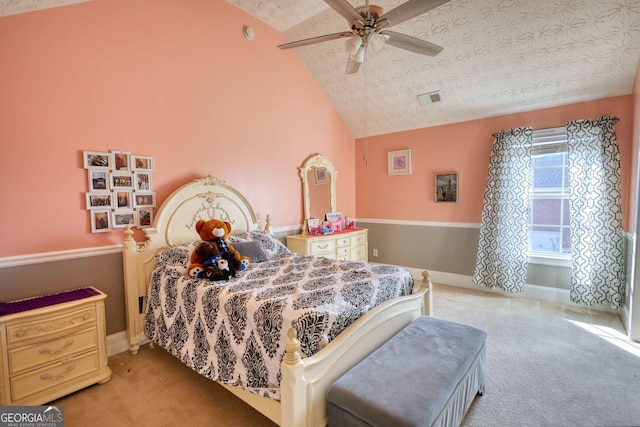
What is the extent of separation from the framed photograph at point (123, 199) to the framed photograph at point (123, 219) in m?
0.05

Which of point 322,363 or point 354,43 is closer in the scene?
point 322,363

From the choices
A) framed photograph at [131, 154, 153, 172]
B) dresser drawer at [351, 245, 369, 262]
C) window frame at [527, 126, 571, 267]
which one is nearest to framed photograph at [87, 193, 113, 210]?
framed photograph at [131, 154, 153, 172]

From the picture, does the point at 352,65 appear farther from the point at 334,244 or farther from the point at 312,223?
the point at 334,244

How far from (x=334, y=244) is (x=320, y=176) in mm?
1097

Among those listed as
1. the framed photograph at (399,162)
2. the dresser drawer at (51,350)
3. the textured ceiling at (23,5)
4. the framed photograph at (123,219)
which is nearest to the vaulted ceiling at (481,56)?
the textured ceiling at (23,5)

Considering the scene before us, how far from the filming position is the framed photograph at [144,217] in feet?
9.17

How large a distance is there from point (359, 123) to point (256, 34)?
2.08m

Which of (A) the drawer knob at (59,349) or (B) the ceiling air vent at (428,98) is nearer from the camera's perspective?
(A) the drawer knob at (59,349)

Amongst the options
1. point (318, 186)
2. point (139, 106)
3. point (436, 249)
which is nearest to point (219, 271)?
point (139, 106)

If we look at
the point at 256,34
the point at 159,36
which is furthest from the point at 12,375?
the point at 256,34

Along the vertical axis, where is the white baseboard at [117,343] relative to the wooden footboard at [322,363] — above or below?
below

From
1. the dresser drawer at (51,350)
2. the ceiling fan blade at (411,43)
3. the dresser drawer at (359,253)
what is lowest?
the dresser drawer at (51,350)

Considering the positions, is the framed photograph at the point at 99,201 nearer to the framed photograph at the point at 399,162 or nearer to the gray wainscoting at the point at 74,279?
the gray wainscoting at the point at 74,279

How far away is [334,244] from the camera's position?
4.27 metres
